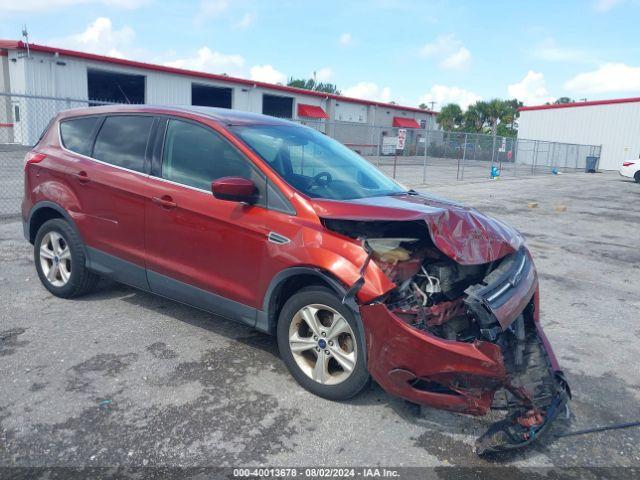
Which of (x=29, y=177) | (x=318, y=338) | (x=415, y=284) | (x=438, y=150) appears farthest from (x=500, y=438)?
(x=438, y=150)

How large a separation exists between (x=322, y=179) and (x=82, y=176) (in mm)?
2234

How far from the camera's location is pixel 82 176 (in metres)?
4.73

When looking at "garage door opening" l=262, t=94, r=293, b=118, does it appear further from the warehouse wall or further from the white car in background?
the white car in background

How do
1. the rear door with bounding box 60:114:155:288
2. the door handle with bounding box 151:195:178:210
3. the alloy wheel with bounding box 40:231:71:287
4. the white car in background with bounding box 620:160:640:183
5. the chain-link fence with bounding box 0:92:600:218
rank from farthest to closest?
the white car in background with bounding box 620:160:640:183
the chain-link fence with bounding box 0:92:600:218
the alloy wheel with bounding box 40:231:71:287
the rear door with bounding box 60:114:155:288
the door handle with bounding box 151:195:178:210

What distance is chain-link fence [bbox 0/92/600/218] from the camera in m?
17.8

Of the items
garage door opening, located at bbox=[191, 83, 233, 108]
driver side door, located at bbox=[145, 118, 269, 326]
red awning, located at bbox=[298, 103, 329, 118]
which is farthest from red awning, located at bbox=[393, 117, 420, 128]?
driver side door, located at bbox=[145, 118, 269, 326]

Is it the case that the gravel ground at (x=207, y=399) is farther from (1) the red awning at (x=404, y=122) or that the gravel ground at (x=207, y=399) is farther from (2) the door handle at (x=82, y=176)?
(1) the red awning at (x=404, y=122)

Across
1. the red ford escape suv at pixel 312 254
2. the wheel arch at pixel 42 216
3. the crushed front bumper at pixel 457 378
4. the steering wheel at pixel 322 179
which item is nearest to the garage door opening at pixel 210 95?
the wheel arch at pixel 42 216

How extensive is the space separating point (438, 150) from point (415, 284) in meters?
37.1

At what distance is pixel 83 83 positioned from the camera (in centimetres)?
2812

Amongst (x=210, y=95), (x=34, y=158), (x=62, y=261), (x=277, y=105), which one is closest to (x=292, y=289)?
(x=62, y=261)

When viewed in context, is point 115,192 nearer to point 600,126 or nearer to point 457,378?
point 457,378

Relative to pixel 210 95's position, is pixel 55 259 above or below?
below

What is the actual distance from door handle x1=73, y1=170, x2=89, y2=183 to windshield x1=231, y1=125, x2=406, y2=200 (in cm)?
157
